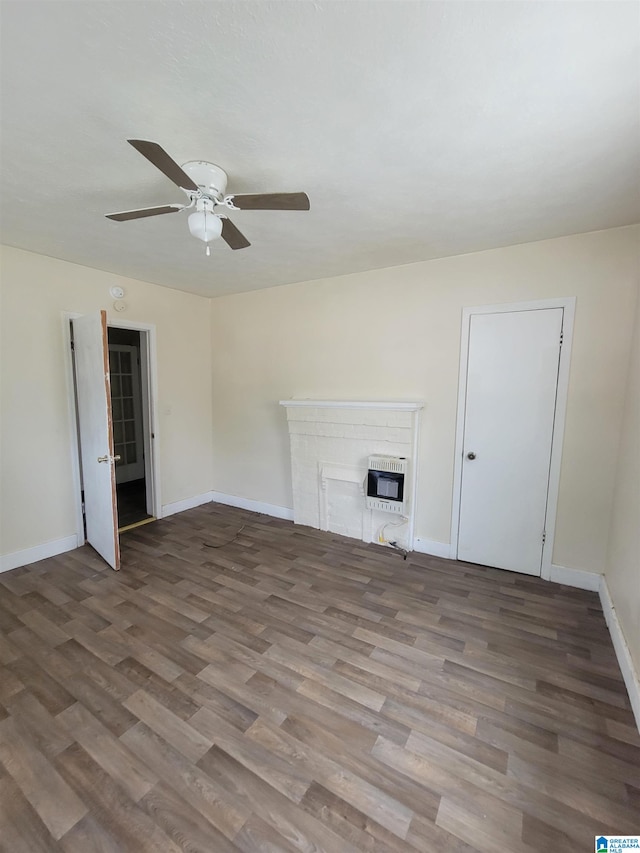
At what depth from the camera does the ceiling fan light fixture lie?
1.80 m

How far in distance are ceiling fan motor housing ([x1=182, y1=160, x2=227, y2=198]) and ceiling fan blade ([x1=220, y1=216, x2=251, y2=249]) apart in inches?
5.5

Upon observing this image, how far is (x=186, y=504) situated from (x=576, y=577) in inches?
164

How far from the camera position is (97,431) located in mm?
3113

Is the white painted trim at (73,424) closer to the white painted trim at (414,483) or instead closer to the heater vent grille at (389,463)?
the heater vent grille at (389,463)

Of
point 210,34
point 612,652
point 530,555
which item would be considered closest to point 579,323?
point 530,555

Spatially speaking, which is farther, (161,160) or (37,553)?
(37,553)

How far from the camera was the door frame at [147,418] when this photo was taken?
3.41 meters

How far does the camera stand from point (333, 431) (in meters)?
3.69

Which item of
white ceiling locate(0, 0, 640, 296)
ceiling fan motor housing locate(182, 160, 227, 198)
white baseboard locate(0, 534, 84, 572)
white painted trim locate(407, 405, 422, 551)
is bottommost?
white baseboard locate(0, 534, 84, 572)

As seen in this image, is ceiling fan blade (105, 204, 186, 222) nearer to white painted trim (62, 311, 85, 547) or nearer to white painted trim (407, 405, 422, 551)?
white painted trim (62, 311, 85, 547)

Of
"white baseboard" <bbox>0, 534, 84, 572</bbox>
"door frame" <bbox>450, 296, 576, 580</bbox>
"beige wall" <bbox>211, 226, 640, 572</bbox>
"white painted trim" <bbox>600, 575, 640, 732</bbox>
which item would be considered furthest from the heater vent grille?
"white baseboard" <bbox>0, 534, 84, 572</bbox>

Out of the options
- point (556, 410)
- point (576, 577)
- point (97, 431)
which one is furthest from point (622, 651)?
point (97, 431)

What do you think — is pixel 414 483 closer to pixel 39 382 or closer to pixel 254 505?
pixel 254 505

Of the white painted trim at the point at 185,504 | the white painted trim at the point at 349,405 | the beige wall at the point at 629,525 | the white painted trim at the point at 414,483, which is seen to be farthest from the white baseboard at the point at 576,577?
the white painted trim at the point at 185,504
